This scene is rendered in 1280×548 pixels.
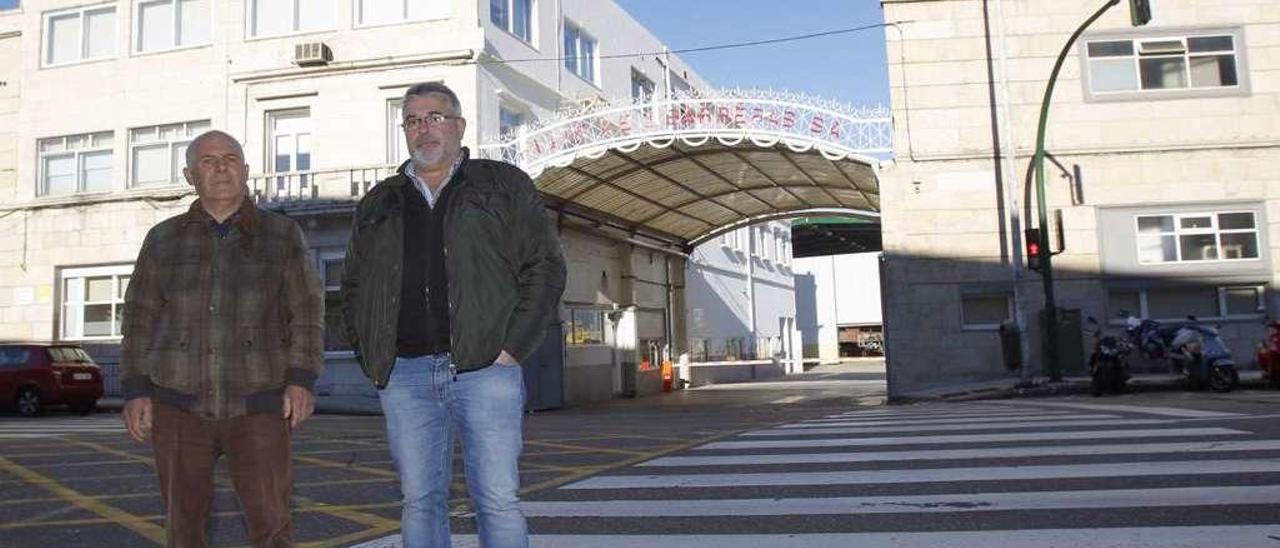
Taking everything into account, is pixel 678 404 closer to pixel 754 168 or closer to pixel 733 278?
pixel 754 168

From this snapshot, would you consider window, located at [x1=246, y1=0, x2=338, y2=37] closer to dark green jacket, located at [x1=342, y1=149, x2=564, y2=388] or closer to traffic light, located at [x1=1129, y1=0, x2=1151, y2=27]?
traffic light, located at [x1=1129, y1=0, x2=1151, y2=27]

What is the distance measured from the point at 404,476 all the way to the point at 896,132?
15.7m

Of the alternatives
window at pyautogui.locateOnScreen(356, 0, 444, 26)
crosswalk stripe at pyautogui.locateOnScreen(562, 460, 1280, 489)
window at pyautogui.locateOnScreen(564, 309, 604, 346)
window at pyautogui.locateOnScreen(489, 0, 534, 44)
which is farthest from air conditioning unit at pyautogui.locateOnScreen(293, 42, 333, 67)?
crosswalk stripe at pyautogui.locateOnScreen(562, 460, 1280, 489)

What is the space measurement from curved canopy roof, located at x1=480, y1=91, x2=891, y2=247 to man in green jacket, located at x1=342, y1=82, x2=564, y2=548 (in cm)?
1443

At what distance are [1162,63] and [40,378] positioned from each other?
21.5m

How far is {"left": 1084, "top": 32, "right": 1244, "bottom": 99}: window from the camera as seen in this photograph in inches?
683

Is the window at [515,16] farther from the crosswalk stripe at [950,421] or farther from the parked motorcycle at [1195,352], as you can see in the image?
the parked motorcycle at [1195,352]

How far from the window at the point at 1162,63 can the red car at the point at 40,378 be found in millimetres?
19808

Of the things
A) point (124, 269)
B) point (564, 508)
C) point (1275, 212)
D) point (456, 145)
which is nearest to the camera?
point (456, 145)

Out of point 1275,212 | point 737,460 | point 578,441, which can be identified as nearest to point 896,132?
point 1275,212

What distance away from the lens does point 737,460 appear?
7.67 meters

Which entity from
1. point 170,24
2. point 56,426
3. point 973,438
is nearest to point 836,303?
point 170,24

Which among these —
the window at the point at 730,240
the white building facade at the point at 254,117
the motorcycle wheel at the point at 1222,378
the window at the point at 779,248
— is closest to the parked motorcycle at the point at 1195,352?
the motorcycle wheel at the point at 1222,378

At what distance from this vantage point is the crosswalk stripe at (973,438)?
802cm
